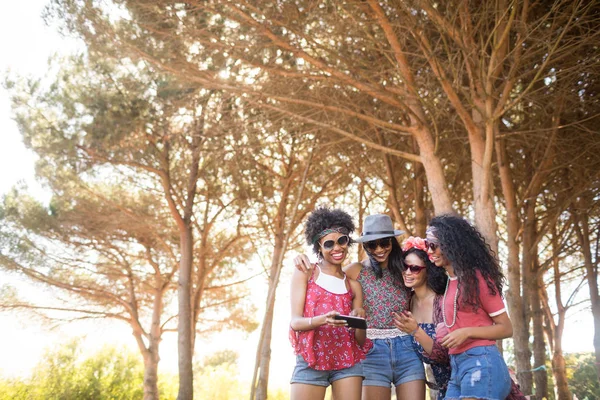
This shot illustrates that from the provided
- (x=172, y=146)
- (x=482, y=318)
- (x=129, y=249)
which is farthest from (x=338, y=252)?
(x=129, y=249)

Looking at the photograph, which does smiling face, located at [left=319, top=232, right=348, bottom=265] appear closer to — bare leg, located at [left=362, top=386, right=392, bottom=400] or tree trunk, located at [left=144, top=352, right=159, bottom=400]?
bare leg, located at [left=362, top=386, right=392, bottom=400]

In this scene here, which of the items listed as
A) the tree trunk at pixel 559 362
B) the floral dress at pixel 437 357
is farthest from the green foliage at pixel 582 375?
the floral dress at pixel 437 357

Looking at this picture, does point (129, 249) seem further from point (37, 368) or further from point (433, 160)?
point (433, 160)

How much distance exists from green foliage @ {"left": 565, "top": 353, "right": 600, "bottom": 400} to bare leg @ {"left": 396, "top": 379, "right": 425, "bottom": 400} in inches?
277

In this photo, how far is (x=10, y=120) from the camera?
10.2 m

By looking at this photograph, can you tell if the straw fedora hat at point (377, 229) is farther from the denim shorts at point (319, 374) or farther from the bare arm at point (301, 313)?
the denim shorts at point (319, 374)

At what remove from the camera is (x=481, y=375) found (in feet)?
8.41

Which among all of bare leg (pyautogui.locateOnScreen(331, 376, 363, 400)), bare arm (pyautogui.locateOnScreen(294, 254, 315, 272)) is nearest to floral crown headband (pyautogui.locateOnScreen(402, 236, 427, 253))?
bare arm (pyautogui.locateOnScreen(294, 254, 315, 272))

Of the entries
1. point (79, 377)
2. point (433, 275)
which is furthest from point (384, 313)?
point (79, 377)

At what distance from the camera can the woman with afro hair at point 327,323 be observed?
9.84 feet

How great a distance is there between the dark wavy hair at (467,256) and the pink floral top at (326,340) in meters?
0.69

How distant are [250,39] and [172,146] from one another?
5.27 meters

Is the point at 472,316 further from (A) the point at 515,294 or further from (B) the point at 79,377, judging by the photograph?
(B) the point at 79,377

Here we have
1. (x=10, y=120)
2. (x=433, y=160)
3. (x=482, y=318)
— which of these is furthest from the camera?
(x=10, y=120)
